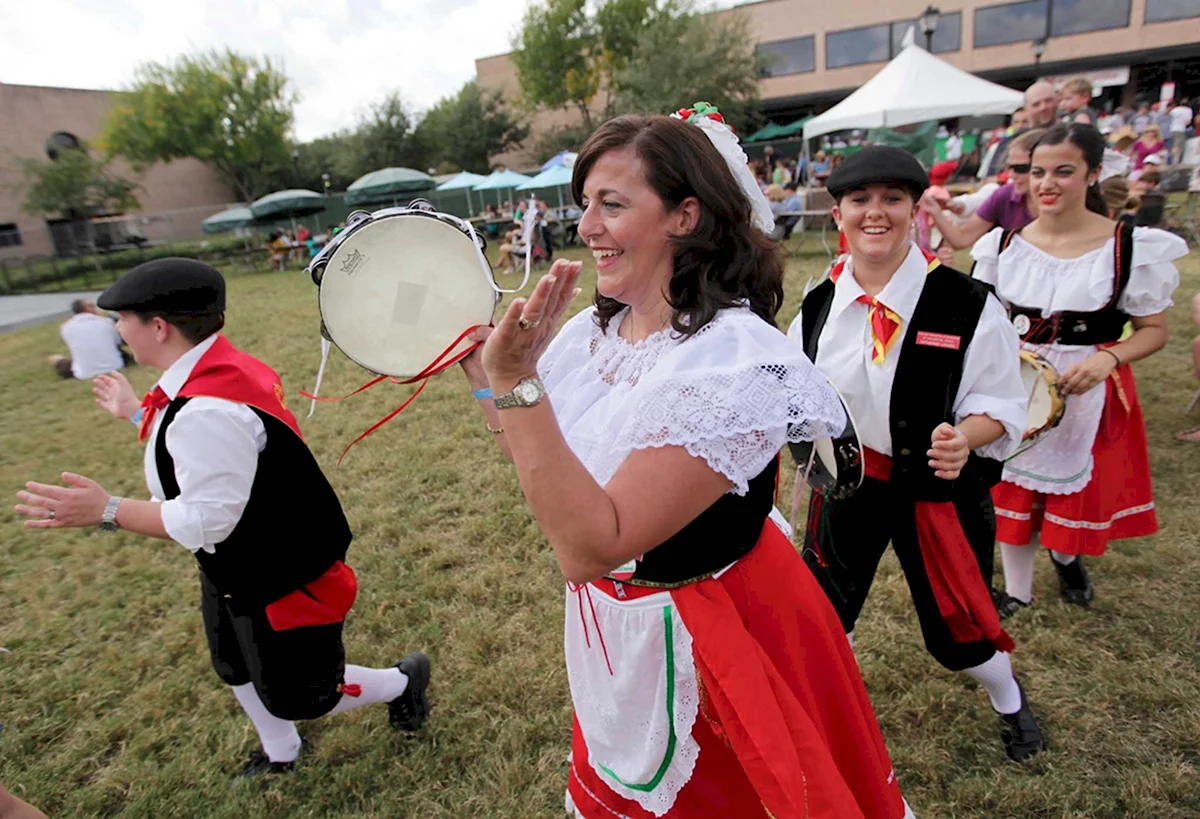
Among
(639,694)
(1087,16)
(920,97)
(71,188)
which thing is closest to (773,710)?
(639,694)

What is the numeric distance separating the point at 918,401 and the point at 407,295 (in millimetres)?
1464

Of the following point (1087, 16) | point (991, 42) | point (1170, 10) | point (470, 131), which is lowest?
point (470, 131)

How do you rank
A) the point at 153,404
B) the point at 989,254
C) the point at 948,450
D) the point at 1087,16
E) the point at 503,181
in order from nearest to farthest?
the point at 948,450 → the point at 153,404 → the point at 989,254 → the point at 503,181 → the point at 1087,16

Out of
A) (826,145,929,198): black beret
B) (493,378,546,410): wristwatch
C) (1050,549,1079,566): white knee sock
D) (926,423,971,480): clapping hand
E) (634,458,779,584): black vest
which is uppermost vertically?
(826,145,929,198): black beret

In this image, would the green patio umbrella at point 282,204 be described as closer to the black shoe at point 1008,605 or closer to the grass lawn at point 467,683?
the grass lawn at point 467,683

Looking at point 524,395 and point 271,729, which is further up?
point 524,395

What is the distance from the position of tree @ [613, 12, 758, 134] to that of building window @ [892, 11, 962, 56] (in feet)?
24.3

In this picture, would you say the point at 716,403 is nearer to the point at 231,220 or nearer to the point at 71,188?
the point at 231,220

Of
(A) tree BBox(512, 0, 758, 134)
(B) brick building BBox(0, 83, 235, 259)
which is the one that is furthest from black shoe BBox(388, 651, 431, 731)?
(B) brick building BBox(0, 83, 235, 259)

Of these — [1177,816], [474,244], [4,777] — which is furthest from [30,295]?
→ [1177,816]

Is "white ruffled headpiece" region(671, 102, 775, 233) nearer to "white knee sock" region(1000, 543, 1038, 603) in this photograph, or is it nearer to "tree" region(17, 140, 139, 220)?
"white knee sock" region(1000, 543, 1038, 603)

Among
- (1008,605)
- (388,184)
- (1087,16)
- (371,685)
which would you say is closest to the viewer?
(371,685)

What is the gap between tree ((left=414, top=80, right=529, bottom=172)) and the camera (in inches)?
1457

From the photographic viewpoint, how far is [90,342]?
8719 mm
